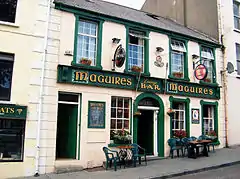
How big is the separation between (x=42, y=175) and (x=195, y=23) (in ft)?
45.0

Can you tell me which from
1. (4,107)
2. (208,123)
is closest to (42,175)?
(4,107)

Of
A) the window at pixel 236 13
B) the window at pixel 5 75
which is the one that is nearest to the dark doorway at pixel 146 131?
the window at pixel 5 75

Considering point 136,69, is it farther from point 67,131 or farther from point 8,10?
point 8,10

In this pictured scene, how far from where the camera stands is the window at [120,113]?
442 inches

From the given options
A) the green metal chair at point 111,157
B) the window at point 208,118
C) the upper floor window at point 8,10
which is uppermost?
the upper floor window at point 8,10

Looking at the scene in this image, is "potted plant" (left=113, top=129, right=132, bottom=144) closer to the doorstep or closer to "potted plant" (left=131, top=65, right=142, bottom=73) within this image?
the doorstep

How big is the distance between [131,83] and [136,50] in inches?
71.7

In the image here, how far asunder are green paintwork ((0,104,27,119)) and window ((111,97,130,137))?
3756 millimetres

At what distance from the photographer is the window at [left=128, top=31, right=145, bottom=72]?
12.2 metres

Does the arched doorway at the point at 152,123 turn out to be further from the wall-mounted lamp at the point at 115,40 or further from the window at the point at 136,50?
the wall-mounted lamp at the point at 115,40

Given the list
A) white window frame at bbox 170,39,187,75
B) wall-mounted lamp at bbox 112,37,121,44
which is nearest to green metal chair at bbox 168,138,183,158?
white window frame at bbox 170,39,187,75

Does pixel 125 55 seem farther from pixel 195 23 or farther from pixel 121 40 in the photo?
pixel 195 23

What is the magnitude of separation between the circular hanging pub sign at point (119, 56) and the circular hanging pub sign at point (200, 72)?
4.65 metres

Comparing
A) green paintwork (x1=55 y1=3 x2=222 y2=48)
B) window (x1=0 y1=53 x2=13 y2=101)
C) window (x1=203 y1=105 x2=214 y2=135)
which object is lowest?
window (x1=203 y1=105 x2=214 y2=135)
